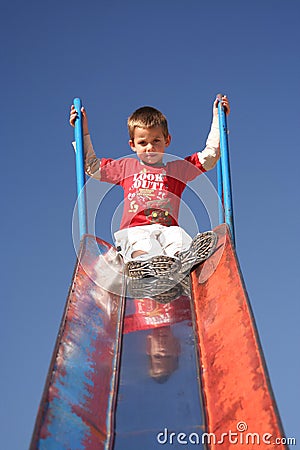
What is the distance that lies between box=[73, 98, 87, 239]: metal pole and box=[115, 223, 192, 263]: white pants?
314 mm

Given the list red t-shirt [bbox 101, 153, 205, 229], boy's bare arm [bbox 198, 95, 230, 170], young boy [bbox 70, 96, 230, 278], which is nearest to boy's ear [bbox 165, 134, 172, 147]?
young boy [bbox 70, 96, 230, 278]

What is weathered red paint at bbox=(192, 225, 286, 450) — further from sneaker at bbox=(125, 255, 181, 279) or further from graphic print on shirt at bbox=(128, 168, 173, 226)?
graphic print on shirt at bbox=(128, 168, 173, 226)

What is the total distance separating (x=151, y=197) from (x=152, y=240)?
0.47m

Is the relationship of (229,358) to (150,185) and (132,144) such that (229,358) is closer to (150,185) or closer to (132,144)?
(150,185)

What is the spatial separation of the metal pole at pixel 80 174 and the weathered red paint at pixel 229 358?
3.14 feet

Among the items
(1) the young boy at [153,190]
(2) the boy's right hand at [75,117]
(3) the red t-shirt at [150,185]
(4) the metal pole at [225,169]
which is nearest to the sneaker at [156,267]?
(1) the young boy at [153,190]

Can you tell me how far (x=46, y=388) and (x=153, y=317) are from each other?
1.17 metres

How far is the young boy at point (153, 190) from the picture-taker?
4.55 m

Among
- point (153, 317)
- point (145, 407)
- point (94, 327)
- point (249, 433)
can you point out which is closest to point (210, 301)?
point (153, 317)

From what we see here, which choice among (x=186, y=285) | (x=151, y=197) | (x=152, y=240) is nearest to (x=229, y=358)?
(x=186, y=285)

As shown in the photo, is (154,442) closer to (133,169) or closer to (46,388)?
(46,388)

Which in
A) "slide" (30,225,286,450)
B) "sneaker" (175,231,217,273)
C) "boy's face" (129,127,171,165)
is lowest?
"slide" (30,225,286,450)

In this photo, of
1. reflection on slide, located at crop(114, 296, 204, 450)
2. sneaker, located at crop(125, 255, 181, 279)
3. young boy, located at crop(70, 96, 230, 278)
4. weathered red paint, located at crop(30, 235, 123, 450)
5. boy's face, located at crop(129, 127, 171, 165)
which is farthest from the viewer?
boy's face, located at crop(129, 127, 171, 165)

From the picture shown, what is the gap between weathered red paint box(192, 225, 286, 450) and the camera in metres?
2.83
